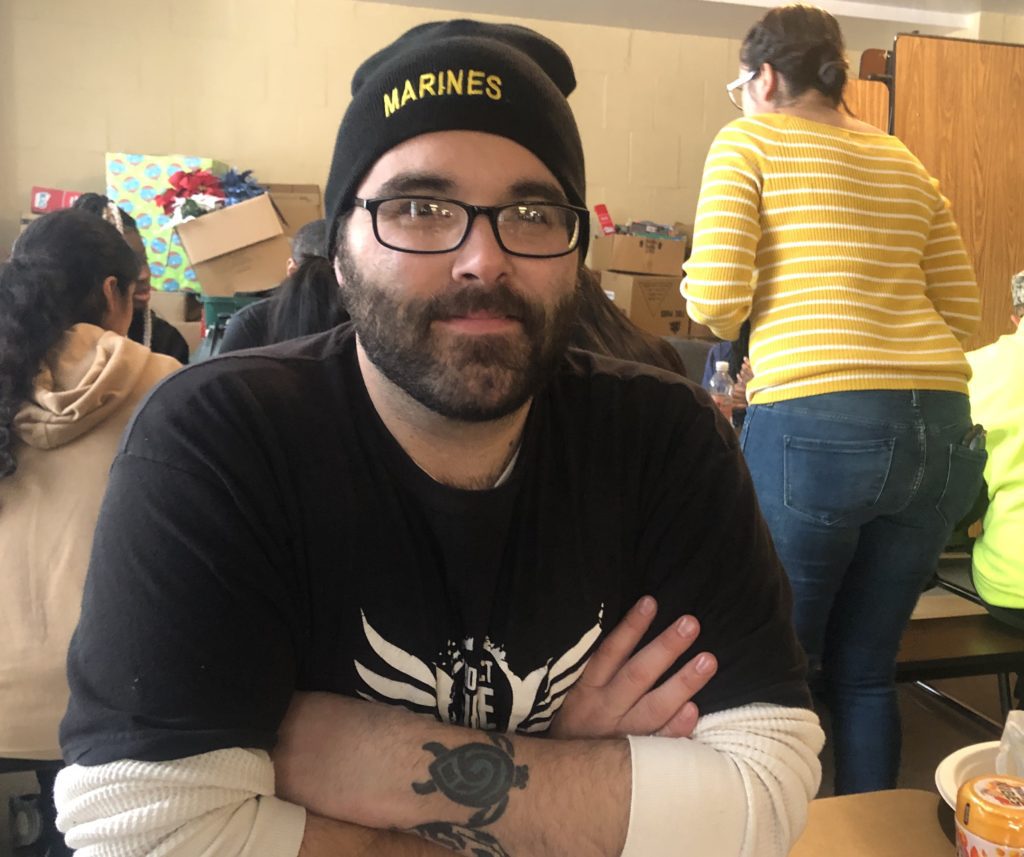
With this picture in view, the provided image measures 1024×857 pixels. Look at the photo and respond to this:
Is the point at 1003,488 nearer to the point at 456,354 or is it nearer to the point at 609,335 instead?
the point at 609,335

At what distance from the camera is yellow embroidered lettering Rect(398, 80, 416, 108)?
97 centimetres

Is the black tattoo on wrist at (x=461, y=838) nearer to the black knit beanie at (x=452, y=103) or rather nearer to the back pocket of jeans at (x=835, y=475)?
the black knit beanie at (x=452, y=103)

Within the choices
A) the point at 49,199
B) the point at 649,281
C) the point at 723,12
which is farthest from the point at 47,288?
the point at 723,12

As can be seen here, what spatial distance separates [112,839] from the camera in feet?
2.46

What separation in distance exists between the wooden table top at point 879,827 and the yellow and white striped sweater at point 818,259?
29.9 inches

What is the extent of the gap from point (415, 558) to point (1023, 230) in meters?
3.31

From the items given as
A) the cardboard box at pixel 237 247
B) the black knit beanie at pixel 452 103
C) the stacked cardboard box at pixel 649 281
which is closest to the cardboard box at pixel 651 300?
the stacked cardboard box at pixel 649 281

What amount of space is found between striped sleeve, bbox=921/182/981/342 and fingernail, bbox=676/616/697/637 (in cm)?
112

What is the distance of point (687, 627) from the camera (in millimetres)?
945

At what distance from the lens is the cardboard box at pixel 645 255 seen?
4367 millimetres

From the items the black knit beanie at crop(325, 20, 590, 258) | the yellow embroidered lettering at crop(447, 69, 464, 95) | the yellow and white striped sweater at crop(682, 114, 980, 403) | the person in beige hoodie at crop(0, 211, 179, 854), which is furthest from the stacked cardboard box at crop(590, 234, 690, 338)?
the yellow embroidered lettering at crop(447, 69, 464, 95)

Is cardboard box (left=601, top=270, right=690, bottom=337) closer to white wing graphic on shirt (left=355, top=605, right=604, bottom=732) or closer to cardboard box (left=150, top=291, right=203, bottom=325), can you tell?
cardboard box (left=150, top=291, right=203, bottom=325)

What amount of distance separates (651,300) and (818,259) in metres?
2.84

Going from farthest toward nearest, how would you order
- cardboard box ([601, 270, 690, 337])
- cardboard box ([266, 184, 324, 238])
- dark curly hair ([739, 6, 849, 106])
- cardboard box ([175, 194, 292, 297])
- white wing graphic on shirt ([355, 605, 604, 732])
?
1. cardboard box ([601, 270, 690, 337])
2. cardboard box ([266, 184, 324, 238])
3. cardboard box ([175, 194, 292, 297])
4. dark curly hair ([739, 6, 849, 106])
5. white wing graphic on shirt ([355, 605, 604, 732])
